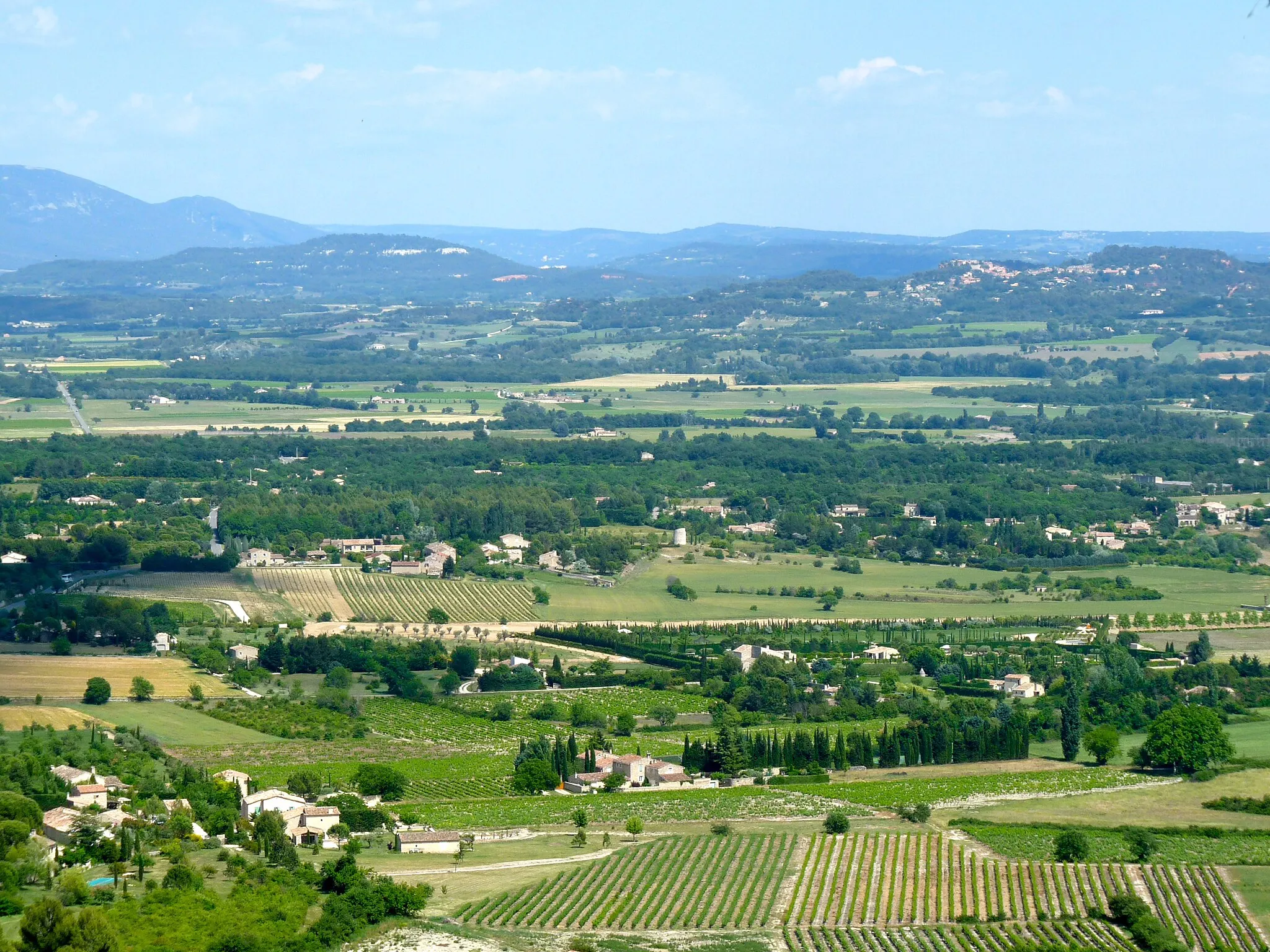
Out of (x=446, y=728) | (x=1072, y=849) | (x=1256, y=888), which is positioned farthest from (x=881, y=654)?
(x=1256, y=888)

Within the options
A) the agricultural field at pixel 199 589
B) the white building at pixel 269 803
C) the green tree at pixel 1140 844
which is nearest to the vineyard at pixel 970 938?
the green tree at pixel 1140 844

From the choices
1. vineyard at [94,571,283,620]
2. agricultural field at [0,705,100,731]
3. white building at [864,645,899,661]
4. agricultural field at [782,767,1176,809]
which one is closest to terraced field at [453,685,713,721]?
white building at [864,645,899,661]

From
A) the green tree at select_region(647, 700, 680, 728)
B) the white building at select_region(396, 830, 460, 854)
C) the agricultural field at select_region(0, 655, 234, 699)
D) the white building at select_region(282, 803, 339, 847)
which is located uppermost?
the white building at select_region(282, 803, 339, 847)

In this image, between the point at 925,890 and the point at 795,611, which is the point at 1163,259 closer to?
the point at 795,611

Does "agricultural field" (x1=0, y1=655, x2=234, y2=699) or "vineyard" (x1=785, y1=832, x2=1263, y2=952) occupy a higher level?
"vineyard" (x1=785, y1=832, x2=1263, y2=952)

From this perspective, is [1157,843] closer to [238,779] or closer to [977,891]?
[977,891]

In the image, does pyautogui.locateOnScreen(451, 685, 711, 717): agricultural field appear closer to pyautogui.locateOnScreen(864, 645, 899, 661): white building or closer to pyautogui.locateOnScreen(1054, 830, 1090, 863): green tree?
pyautogui.locateOnScreen(864, 645, 899, 661): white building

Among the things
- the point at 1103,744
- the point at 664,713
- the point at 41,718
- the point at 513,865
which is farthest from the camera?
the point at 664,713

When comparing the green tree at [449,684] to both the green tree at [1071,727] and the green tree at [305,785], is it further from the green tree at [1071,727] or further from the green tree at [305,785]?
the green tree at [1071,727]
